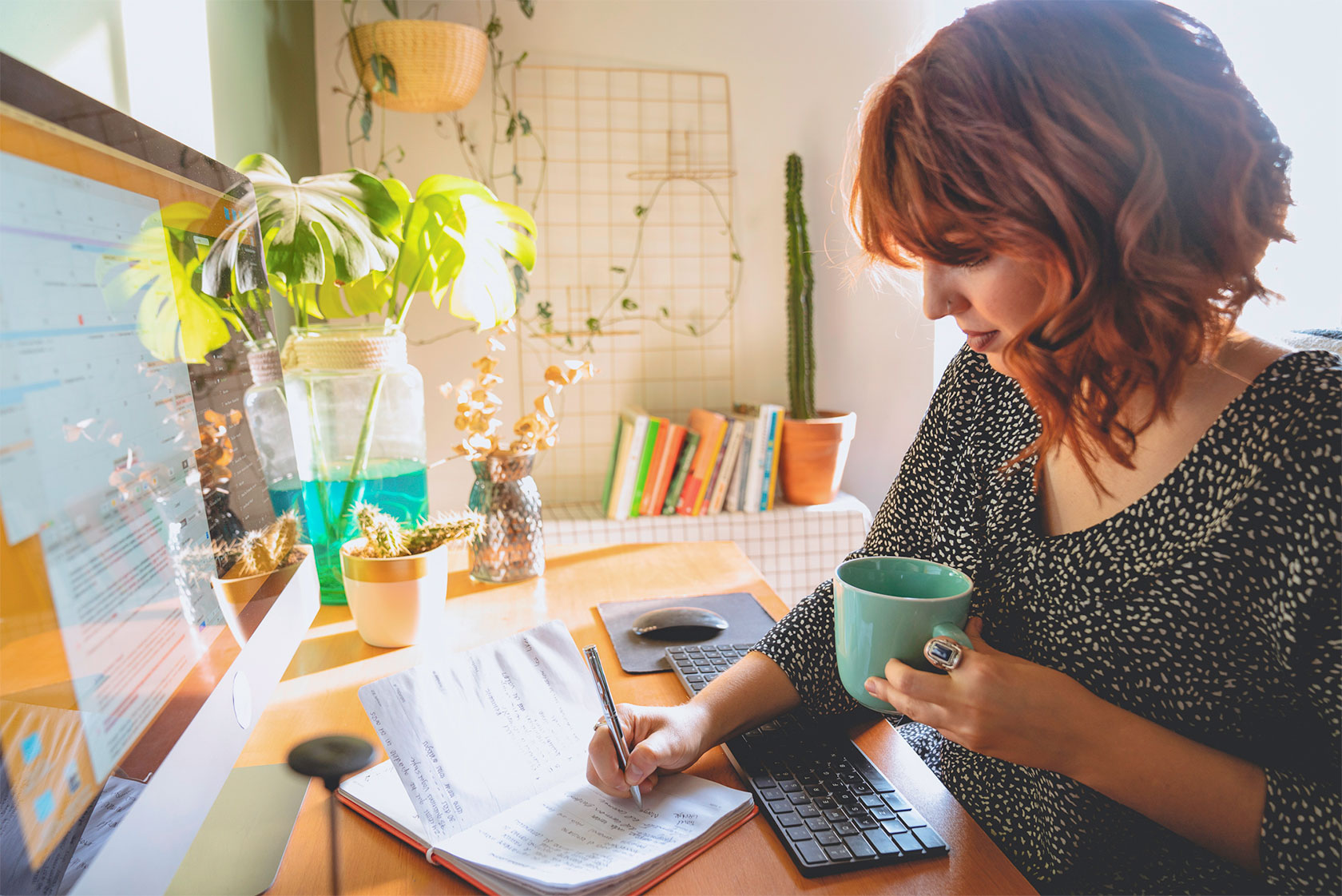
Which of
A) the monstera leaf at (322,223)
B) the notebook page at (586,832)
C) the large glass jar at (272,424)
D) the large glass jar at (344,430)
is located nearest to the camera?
the notebook page at (586,832)

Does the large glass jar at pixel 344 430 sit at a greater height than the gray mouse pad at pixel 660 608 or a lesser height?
greater

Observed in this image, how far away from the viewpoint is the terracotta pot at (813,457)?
2295 mm

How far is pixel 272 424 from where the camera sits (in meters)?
0.74

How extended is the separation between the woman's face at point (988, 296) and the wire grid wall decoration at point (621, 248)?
5.70 ft

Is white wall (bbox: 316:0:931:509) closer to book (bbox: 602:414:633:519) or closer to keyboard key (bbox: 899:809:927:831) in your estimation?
book (bbox: 602:414:633:519)

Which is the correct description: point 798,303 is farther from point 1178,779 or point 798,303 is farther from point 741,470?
point 1178,779

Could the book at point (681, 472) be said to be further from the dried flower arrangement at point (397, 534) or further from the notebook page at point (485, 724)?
the notebook page at point (485, 724)

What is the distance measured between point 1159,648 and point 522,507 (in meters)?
0.81

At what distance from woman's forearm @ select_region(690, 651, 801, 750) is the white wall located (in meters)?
1.69

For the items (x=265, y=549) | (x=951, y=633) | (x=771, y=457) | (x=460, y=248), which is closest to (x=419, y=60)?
(x=460, y=248)

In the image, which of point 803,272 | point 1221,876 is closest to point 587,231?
point 803,272

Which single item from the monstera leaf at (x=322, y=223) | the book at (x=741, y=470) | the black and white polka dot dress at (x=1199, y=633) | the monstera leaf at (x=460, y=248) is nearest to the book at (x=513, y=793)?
the black and white polka dot dress at (x=1199, y=633)

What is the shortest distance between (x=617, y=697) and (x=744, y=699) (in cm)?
15

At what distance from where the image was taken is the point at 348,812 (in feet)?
2.12
